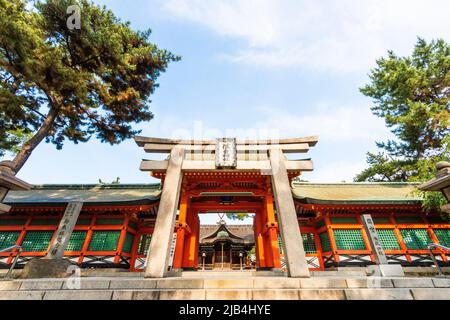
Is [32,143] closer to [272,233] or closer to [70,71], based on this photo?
[70,71]

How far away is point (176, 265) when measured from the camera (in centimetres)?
876

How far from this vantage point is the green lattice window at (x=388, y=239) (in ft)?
33.2

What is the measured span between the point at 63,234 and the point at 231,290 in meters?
7.98

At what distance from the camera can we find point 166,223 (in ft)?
16.3

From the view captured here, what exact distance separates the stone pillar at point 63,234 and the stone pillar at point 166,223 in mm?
5167

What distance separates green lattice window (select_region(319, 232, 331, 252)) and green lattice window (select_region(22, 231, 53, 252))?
47.0 feet

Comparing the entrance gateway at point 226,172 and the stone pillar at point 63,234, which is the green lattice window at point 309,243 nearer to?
the entrance gateway at point 226,172

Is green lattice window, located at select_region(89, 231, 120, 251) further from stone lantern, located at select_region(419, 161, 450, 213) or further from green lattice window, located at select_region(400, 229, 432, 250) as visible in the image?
green lattice window, located at select_region(400, 229, 432, 250)

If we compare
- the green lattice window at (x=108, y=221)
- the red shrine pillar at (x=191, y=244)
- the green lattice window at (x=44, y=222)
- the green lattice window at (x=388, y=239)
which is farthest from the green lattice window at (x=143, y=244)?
the green lattice window at (x=388, y=239)

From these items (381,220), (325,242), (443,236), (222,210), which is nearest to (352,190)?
(381,220)

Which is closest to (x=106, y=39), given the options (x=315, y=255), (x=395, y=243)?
(x=315, y=255)

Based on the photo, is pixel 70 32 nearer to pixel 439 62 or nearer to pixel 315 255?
pixel 315 255

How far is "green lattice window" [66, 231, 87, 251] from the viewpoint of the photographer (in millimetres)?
10172

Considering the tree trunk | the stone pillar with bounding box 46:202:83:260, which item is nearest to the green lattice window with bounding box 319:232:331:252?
the stone pillar with bounding box 46:202:83:260
